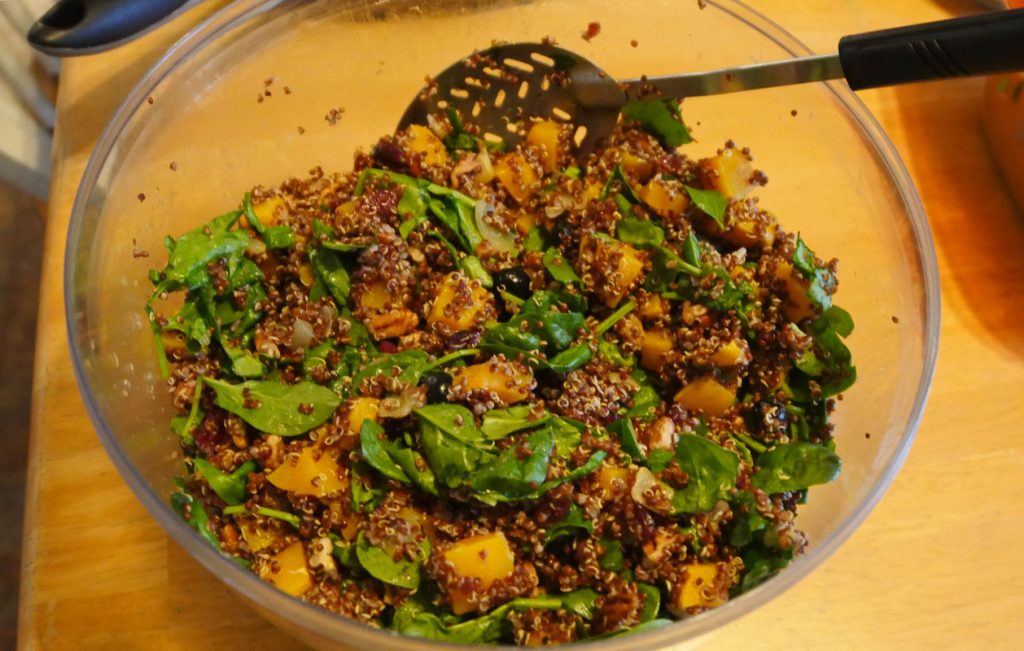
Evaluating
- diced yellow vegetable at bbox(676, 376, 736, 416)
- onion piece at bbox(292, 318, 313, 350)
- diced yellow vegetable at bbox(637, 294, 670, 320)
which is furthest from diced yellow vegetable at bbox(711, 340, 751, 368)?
onion piece at bbox(292, 318, 313, 350)

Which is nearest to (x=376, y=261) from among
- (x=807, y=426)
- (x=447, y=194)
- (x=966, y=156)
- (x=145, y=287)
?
(x=447, y=194)

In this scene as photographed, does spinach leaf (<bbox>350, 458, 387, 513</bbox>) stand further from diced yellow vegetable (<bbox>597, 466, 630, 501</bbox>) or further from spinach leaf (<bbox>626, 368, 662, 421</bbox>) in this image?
spinach leaf (<bbox>626, 368, 662, 421</bbox>)

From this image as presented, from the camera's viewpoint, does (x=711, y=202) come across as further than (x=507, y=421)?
Yes

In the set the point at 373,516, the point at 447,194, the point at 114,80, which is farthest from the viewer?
the point at 114,80

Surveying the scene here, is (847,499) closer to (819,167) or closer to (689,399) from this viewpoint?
(689,399)

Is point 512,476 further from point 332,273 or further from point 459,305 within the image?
point 332,273

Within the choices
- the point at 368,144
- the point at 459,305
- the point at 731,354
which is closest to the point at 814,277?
the point at 731,354
